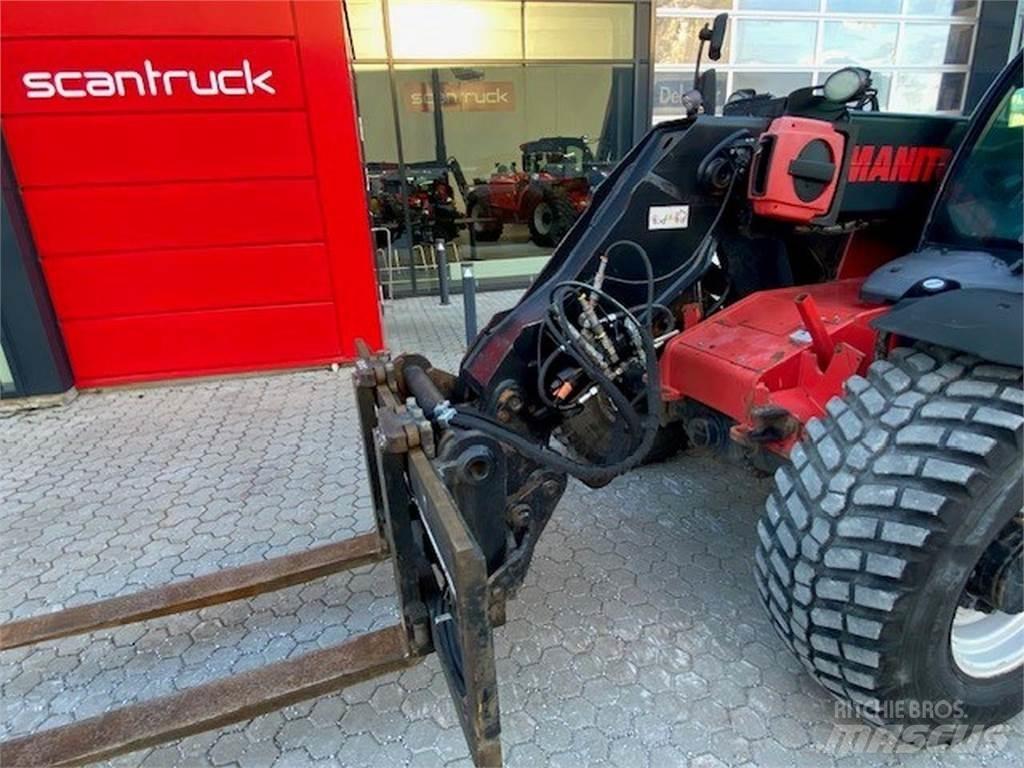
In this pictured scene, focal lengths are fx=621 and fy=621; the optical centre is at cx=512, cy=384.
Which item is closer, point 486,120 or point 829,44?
point 486,120

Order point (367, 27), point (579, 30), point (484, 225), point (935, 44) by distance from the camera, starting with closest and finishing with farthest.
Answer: point (367, 27) → point (579, 30) → point (484, 225) → point (935, 44)

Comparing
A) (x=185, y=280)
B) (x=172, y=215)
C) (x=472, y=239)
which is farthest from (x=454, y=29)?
(x=185, y=280)

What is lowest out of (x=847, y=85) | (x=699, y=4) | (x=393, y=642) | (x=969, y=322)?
(x=393, y=642)

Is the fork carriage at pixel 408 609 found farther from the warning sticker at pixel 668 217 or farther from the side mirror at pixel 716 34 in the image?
the side mirror at pixel 716 34

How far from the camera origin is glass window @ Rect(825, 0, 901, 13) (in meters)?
9.38

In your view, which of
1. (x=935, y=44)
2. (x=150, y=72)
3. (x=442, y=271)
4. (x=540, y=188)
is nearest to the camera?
(x=150, y=72)

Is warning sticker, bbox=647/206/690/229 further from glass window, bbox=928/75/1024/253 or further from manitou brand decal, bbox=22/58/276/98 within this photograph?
manitou brand decal, bbox=22/58/276/98

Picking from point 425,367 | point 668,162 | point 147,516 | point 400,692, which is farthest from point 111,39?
point 400,692

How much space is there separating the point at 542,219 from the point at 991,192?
23.1ft

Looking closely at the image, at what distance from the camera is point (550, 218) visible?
29.5ft

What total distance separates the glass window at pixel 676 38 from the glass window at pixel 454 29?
6.65 ft

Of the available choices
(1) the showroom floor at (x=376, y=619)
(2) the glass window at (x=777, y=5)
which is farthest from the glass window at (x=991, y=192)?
(2) the glass window at (x=777, y=5)

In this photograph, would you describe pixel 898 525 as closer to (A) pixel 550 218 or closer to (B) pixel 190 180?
(B) pixel 190 180

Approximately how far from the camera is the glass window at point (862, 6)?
9.38m
